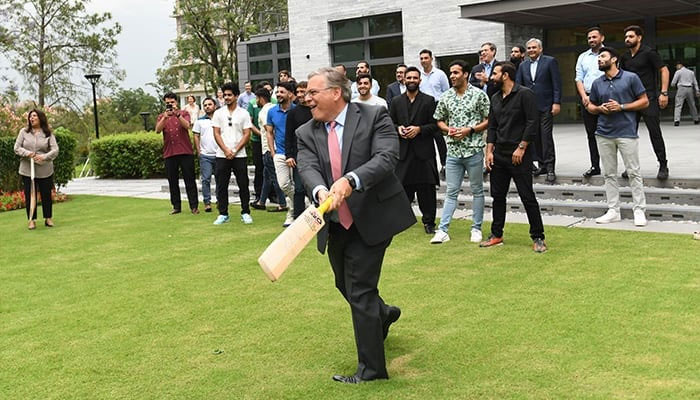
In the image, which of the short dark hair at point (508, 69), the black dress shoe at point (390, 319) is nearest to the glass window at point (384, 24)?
the short dark hair at point (508, 69)

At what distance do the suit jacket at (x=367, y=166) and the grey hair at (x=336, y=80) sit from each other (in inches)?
3.7

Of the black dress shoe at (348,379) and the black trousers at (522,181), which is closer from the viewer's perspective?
the black dress shoe at (348,379)

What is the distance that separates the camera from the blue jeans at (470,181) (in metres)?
8.52

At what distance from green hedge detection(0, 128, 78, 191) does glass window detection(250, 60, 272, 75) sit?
14983 millimetres

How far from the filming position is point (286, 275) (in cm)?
751

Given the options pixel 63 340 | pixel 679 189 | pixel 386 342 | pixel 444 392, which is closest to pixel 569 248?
pixel 679 189

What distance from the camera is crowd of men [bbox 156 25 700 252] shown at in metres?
8.01

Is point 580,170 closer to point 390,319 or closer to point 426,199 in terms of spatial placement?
point 426,199

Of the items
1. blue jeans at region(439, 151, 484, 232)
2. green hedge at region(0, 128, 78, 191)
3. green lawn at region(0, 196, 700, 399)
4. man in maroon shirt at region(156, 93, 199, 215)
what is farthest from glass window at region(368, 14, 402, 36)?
blue jeans at region(439, 151, 484, 232)

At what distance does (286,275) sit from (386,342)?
2.46 m

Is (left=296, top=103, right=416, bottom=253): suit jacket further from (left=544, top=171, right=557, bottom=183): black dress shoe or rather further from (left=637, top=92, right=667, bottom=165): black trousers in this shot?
(left=544, top=171, right=557, bottom=183): black dress shoe

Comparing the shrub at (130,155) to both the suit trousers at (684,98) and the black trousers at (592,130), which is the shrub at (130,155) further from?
the suit trousers at (684,98)

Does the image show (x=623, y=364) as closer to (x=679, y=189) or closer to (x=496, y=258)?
(x=496, y=258)

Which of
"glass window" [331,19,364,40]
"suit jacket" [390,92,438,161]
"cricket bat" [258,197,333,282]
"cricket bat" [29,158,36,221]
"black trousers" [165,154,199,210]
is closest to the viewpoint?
"cricket bat" [258,197,333,282]
